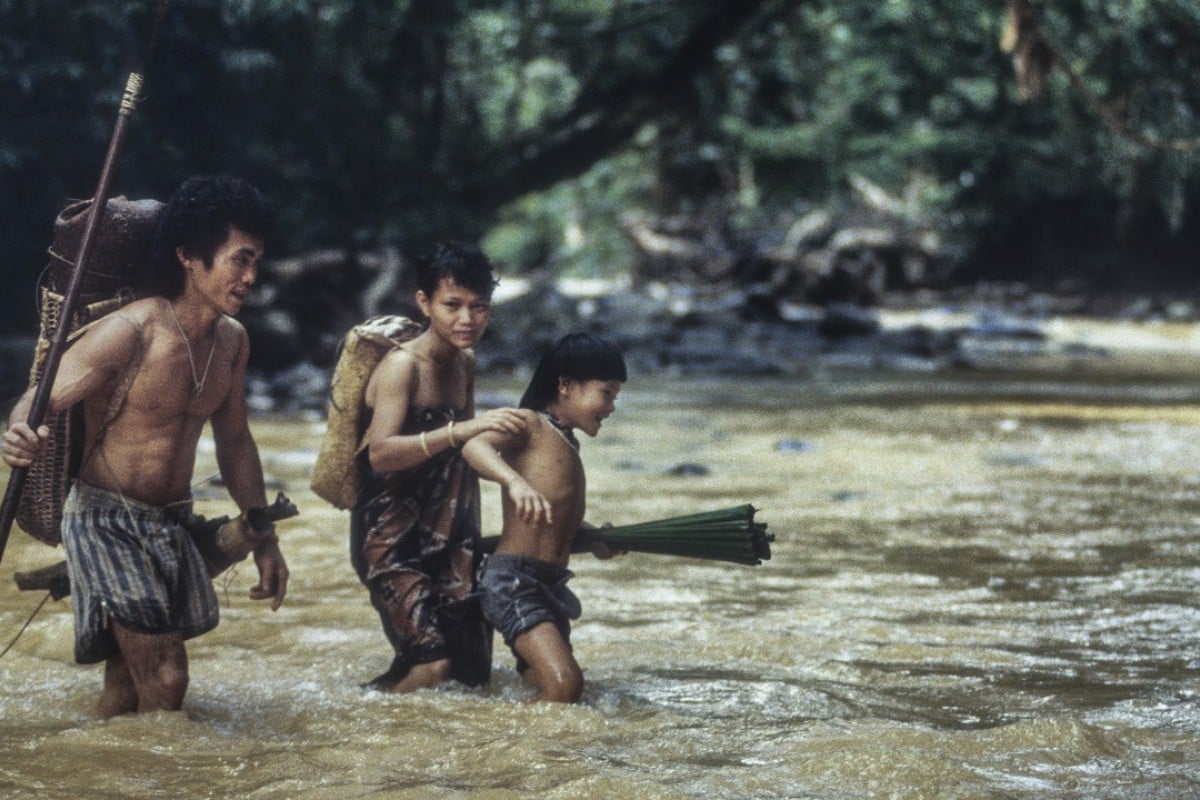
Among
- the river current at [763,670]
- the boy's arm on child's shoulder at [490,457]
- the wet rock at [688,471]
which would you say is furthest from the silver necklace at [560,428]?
the wet rock at [688,471]

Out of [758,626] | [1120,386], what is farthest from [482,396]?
[758,626]

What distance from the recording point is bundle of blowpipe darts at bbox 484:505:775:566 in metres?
4.26

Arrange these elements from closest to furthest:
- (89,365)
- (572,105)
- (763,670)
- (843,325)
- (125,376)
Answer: (89,365), (125,376), (763,670), (572,105), (843,325)

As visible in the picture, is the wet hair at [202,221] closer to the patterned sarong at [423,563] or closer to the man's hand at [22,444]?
the man's hand at [22,444]

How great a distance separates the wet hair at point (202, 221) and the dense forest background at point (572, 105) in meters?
4.16

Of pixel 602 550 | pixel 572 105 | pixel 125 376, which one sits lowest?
pixel 602 550

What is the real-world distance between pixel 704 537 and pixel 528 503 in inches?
23.0

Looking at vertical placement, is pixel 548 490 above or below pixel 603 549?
above

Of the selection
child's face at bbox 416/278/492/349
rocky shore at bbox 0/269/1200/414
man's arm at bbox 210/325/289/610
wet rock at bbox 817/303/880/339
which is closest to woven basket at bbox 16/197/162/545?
man's arm at bbox 210/325/289/610

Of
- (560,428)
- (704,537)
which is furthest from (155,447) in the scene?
(704,537)

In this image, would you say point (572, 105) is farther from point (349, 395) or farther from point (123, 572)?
point (123, 572)

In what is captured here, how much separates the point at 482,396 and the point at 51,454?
836cm

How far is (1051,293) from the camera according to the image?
2911 cm

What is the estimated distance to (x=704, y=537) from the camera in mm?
4348
